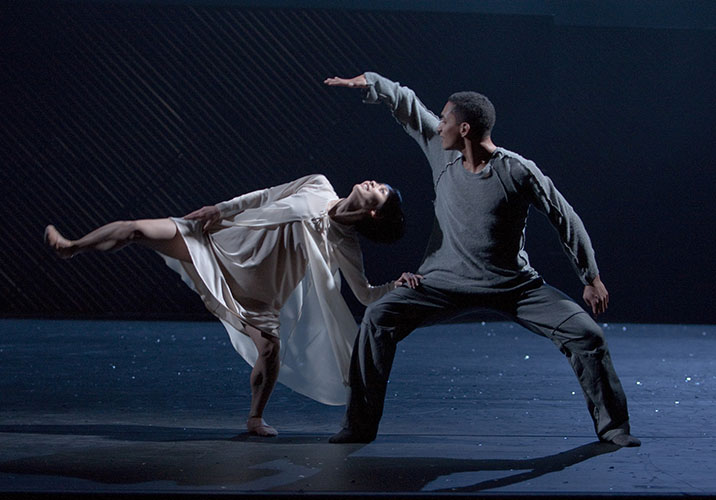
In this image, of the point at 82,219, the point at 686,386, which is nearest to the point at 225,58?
the point at 82,219

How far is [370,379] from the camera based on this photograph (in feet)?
10.5

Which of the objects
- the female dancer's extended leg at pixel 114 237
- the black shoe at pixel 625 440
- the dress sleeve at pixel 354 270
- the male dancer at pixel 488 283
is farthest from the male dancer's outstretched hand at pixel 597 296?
the female dancer's extended leg at pixel 114 237

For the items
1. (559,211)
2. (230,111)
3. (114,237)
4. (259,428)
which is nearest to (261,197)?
(114,237)

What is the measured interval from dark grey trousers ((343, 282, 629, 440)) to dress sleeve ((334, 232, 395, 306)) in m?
0.13

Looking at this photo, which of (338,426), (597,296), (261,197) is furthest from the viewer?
(338,426)

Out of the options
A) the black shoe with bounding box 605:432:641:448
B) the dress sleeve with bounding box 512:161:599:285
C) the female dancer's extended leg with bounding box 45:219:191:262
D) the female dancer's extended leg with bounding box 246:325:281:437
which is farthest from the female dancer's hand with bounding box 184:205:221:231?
the black shoe with bounding box 605:432:641:448

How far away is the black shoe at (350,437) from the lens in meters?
3.13

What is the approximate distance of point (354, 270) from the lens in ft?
11.0

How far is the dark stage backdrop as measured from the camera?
8727 mm

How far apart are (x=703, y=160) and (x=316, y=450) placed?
7349mm

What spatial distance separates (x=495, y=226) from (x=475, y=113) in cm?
43

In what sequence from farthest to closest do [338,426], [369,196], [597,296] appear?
[338,426] → [369,196] → [597,296]

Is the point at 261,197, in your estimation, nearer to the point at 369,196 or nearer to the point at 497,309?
the point at 369,196

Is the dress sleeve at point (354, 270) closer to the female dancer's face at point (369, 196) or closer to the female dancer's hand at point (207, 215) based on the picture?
the female dancer's face at point (369, 196)
